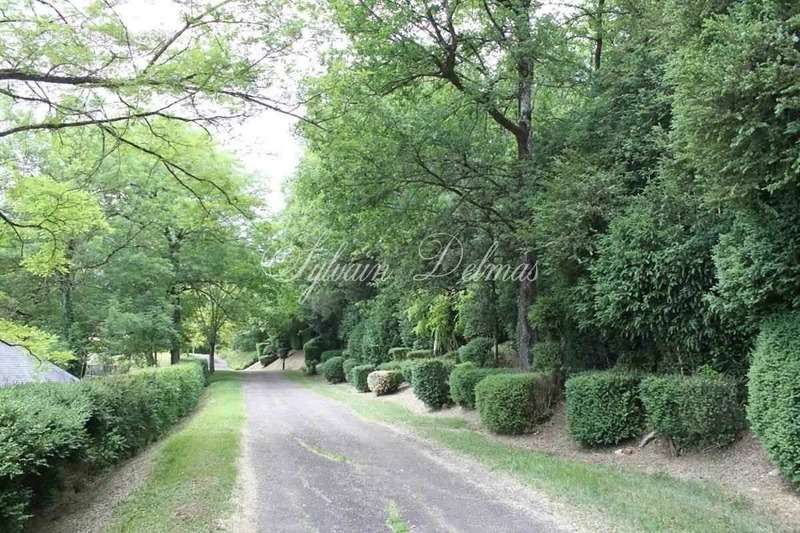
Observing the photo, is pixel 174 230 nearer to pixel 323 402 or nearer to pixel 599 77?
pixel 323 402

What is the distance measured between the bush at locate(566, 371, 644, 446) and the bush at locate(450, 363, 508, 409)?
11.1ft

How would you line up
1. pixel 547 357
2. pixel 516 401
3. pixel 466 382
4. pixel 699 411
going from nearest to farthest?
1. pixel 699 411
2. pixel 516 401
3. pixel 547 357
4. pixel 466 382

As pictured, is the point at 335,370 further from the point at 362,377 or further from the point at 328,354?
the point at 362,377

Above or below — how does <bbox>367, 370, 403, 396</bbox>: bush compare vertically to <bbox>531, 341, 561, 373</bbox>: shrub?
below

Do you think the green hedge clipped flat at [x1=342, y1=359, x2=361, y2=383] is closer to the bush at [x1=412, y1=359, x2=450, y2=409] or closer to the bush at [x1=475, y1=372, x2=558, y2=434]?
the bush at [x1=412, y1=359, x2=450, y2=409]

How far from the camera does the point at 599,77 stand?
10375 millimetres

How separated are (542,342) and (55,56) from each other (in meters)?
9.84

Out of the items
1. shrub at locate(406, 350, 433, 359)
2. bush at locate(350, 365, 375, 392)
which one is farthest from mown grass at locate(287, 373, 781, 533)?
bush at locate(350, 365, 375, 392)

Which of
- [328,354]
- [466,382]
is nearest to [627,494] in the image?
[466,382]

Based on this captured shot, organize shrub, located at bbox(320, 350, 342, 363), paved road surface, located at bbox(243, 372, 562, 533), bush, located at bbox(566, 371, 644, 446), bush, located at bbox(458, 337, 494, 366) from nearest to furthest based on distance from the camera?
paved road surface, located at bbox(243, 372, 562, 533) < bush, located at bbox(566, 371, 644, 446) < bush, located at bbox(458, 337, 494, 366) < shrub, located at bbox(320, 350, 342, 363)

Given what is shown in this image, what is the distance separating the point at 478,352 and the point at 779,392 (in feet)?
33.2

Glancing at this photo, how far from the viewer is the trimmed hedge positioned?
4820mm

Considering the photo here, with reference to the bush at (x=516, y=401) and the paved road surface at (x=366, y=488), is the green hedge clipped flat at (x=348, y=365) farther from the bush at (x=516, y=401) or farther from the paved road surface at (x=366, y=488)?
the bush at (x=516, y=401)

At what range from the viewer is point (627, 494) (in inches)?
229
